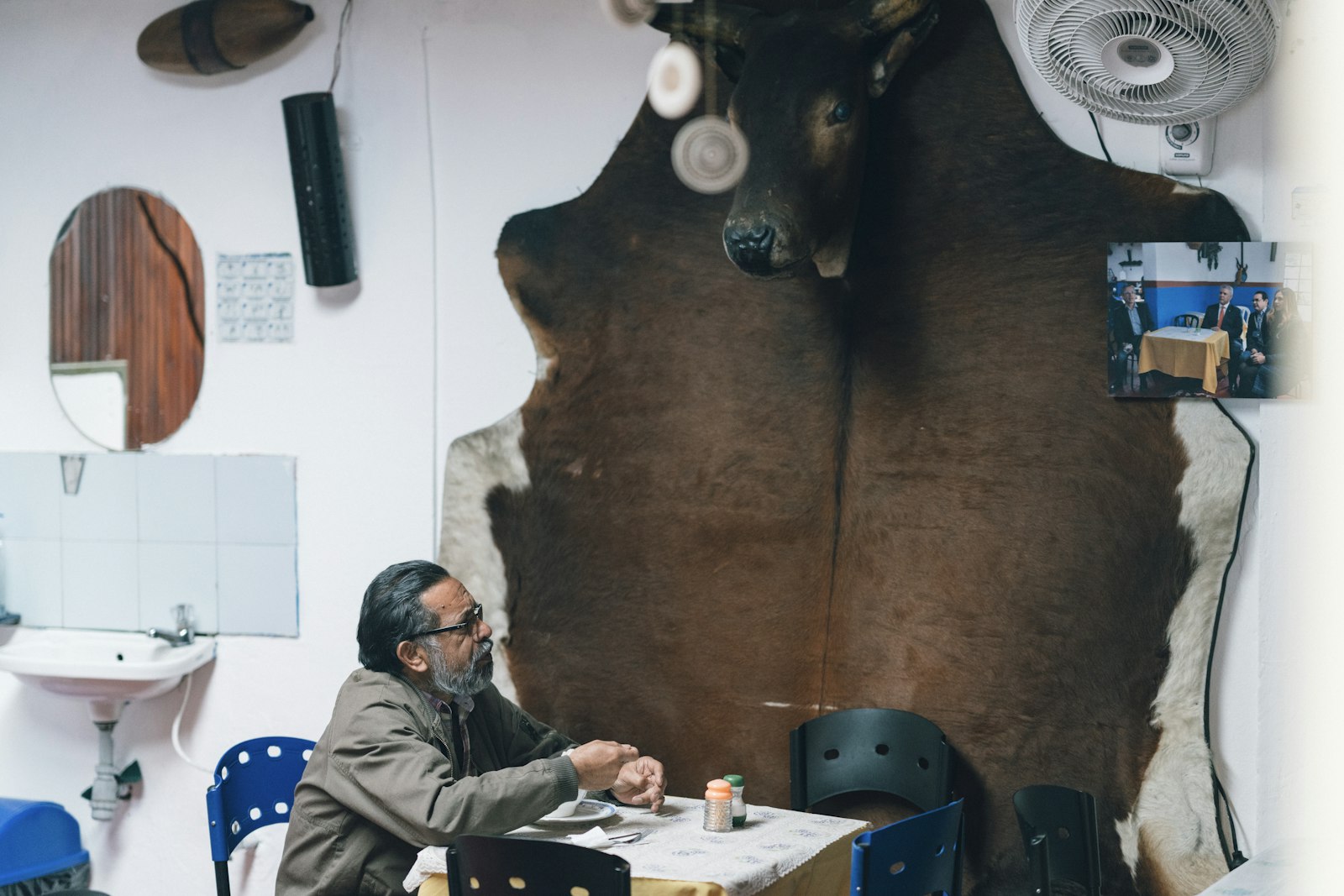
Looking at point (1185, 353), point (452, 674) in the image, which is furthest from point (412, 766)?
point (1185, 353)

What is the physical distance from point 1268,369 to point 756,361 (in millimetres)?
1183

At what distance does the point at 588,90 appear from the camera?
3.20 metres

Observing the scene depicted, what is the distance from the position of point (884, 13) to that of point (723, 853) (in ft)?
6.20

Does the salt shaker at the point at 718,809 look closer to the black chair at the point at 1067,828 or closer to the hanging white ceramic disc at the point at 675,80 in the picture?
the black chair at the point at 1067,828

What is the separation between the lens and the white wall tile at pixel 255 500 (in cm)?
353

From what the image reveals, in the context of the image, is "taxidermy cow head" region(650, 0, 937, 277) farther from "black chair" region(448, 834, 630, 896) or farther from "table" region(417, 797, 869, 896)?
"black chair" region(448, 834, 630, 896)

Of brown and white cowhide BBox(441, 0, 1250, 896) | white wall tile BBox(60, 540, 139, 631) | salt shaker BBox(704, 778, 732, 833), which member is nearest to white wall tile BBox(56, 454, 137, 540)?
white wall tile BBox(60, 540, 139, 631)

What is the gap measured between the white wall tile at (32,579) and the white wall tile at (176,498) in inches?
13.5

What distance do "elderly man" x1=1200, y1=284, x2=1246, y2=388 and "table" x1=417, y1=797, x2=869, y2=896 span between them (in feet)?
4.33

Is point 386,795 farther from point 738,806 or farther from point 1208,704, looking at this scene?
point 1208,704

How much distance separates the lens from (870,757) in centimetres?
293

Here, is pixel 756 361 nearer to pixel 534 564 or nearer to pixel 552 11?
pixel 534 564

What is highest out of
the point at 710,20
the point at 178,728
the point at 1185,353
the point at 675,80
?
the point at 710,20

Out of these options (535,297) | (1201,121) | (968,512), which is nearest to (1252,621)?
(968,512)
